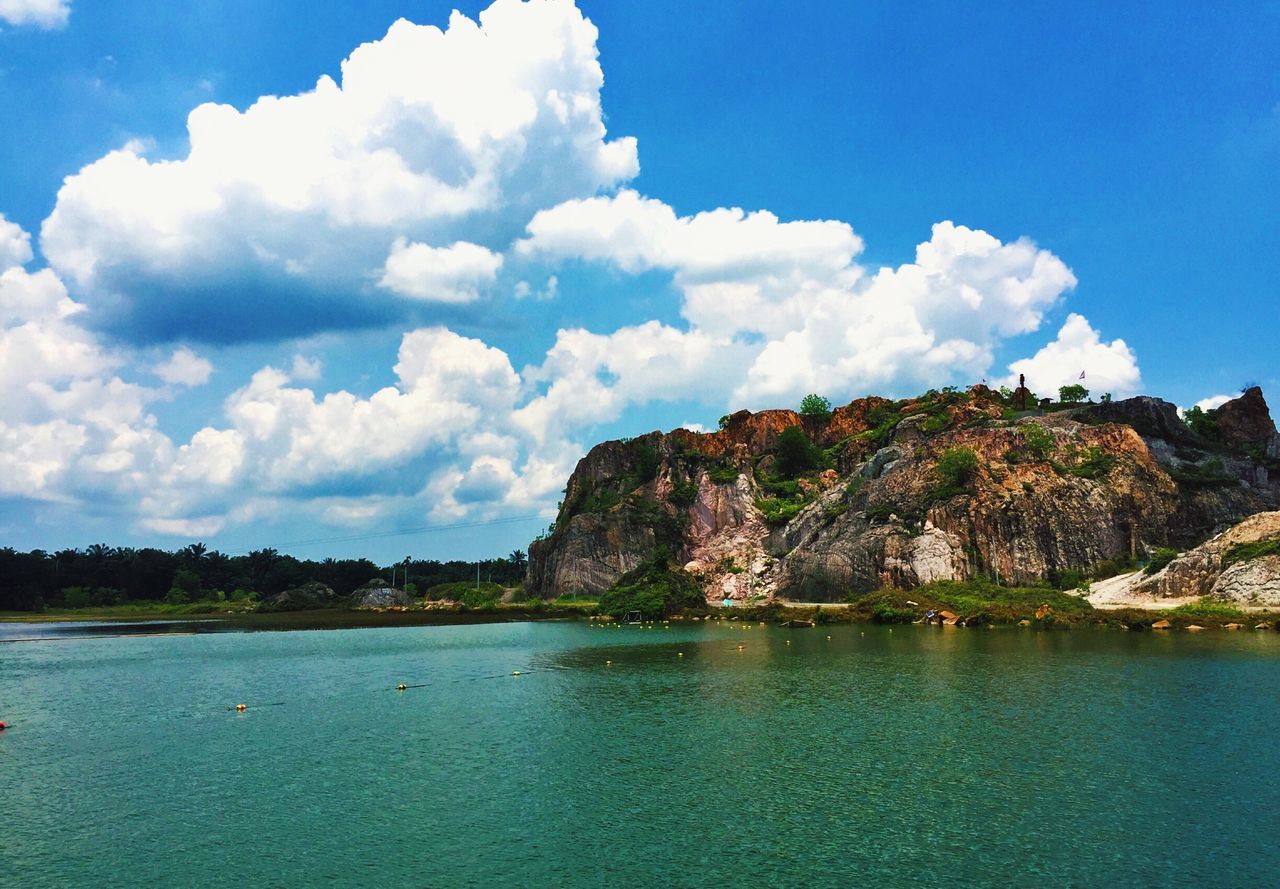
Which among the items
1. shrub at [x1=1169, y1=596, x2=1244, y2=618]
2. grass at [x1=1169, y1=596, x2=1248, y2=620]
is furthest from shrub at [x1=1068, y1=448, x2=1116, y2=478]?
grass at [x1=1169, y1=596, x2=1248, y2=620]

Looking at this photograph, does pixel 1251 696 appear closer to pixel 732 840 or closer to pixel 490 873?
pixel 732 840

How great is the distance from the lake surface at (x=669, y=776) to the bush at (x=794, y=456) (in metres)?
107

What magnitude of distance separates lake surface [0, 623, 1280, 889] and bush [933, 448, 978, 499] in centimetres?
5331

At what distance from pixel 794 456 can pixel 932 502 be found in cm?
5478

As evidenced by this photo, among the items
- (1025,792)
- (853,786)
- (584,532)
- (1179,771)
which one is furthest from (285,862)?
(584,532)

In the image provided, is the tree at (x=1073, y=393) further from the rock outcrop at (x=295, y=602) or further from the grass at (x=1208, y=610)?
the rock outcrop at (x=295, y=602)

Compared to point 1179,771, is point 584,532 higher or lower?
higher

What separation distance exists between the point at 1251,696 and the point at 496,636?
65.8 m

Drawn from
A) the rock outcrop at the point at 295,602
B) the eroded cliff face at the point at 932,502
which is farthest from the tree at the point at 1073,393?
the rock outcrop at the point at 295,602

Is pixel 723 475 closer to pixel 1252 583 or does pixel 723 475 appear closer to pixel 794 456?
pixel 794 456

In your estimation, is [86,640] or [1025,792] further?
[86,640]

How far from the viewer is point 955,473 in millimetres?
102438

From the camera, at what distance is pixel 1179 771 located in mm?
22922

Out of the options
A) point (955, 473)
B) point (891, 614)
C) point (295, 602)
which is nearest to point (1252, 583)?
point (891, 614)
